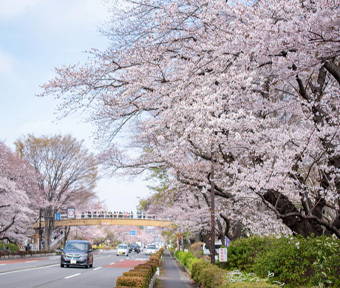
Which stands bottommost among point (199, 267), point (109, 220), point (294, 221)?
point (199, 267)

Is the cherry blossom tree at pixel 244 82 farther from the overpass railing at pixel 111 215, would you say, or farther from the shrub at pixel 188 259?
the overpass railing at pixel 111 215

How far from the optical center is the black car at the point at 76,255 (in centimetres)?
2094

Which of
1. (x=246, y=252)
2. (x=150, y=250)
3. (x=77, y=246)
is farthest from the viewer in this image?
(x=150, y=250)

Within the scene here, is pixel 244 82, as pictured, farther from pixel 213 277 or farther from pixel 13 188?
pixel 13 188

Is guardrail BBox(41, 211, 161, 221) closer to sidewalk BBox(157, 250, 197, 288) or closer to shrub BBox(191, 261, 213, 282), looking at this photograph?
sidewalk BBox(157, 250, 197, 288)

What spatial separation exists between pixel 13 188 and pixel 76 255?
14.0 meters

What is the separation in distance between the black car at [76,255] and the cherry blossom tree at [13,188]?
1268 centimetres

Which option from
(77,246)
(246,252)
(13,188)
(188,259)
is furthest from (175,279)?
(13,188)

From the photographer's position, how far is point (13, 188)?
3222 cm

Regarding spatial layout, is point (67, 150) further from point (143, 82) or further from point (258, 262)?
point (258, 262)

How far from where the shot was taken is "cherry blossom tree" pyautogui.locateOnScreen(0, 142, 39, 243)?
32844 millimetres

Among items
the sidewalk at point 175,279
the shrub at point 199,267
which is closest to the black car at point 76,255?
the sidewalk at point 175,279

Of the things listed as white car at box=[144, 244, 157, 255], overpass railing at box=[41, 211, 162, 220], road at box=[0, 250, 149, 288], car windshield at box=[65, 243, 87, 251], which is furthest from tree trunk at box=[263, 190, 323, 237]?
overpass railing at box=[41, 211, 162, 220]

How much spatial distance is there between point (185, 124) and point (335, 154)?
368 cm
